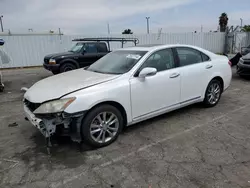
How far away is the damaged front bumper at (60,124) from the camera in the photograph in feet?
9.56

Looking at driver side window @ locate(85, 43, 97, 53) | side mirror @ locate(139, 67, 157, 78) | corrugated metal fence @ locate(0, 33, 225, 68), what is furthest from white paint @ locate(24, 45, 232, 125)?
corrugated metal fence @ locate(0, 33, 225, 68)

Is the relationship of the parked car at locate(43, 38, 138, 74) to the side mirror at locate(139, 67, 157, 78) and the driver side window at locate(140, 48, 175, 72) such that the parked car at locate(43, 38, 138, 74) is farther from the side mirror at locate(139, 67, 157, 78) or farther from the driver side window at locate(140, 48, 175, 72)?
the side mirror at locate(139, 67, 157, 78)

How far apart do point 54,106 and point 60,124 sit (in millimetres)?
298

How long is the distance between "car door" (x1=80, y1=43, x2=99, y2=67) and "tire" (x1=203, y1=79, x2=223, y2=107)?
6.31m

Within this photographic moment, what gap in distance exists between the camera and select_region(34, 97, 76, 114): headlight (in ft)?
9.36

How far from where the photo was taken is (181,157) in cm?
297

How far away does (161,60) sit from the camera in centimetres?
398

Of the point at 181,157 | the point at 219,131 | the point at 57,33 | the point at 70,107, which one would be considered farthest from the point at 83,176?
the point at 57,33

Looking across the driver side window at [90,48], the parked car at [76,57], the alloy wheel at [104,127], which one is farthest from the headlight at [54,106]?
the driver side window at [90,48]

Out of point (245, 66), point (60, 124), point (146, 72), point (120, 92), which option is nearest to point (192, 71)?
point (146, 72)

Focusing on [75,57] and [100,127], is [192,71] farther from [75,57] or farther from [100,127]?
[75,57]

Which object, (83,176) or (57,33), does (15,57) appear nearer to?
(57,33)

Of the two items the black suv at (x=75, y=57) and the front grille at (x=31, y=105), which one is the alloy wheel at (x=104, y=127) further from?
the black suv at (x=75, y=57)

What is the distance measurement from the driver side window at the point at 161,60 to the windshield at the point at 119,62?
0.18m
